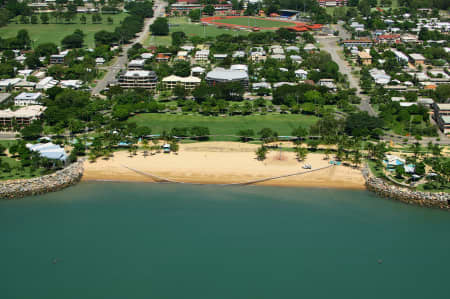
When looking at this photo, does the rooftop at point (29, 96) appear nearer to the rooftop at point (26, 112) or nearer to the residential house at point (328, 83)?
the rooftop at point (26, 112)

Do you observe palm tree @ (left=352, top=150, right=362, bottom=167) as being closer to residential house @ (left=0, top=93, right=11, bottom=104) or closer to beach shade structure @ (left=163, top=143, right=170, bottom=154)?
beach shade structure @ (left=163, top=143, right=170, bottom=154)

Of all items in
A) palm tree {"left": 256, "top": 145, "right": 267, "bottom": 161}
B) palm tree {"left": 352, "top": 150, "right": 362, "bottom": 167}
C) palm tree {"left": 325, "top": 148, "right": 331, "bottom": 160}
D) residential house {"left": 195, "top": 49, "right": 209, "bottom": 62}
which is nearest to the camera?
palm tree {"left": 352, "top": 150, "right": 362, "bottom": 167}

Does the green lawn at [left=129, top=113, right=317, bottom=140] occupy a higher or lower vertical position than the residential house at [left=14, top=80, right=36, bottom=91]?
lower

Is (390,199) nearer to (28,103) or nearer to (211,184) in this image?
(211,184)

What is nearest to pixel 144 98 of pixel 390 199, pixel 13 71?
pixel 13 71

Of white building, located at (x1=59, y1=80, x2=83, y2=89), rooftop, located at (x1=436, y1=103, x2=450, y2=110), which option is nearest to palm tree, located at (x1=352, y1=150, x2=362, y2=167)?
rooftop, located at (x1=436, y1=103, x2=450, y2=110)

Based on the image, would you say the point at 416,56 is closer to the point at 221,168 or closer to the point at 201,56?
the point at 201,56
